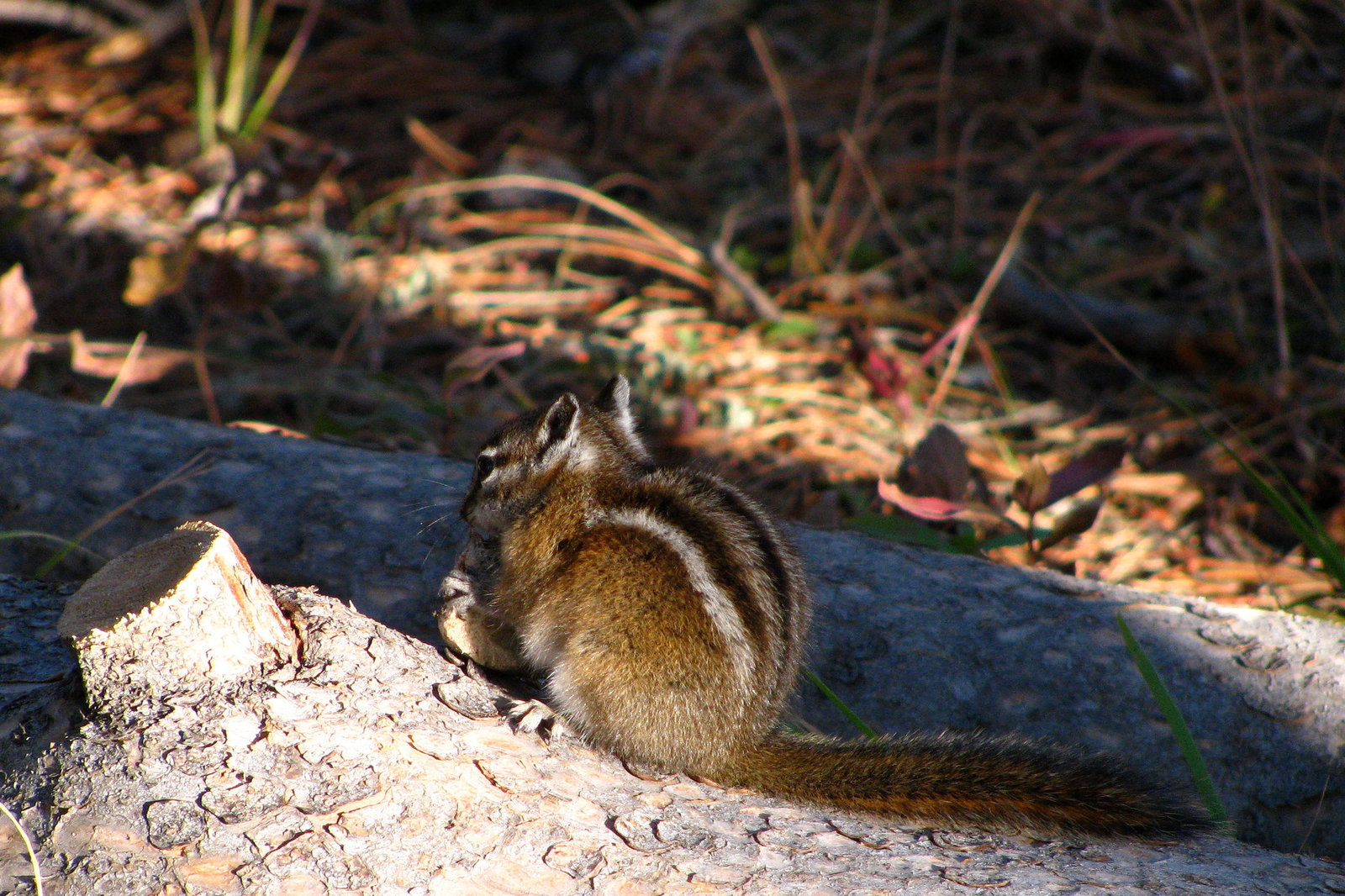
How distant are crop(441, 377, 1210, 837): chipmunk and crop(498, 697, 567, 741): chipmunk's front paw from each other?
1 cm

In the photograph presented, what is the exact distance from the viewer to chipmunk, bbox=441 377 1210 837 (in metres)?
1.80

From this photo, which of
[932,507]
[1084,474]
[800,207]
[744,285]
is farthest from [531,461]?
[800,207]

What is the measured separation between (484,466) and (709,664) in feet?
2.57

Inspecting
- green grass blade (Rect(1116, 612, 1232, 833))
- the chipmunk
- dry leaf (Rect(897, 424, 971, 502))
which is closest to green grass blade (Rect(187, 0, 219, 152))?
the chipmunk

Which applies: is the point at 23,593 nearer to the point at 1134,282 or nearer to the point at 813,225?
the point at 813,225

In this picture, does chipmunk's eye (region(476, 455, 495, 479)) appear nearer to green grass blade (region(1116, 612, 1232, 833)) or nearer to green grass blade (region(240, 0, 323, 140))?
green grass blade (region(1116, 612, 1232, 833))

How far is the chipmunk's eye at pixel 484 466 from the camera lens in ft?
7.86

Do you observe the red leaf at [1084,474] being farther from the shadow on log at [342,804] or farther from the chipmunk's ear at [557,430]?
the chipmunk's ear at [557,430]

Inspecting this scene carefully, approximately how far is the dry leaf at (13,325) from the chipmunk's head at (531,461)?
1.49 m

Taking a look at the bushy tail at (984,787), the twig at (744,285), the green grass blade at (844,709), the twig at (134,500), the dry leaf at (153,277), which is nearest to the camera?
the bushy tail at (984,787)

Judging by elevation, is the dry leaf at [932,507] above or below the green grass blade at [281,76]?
below

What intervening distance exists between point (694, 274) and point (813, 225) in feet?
1.94

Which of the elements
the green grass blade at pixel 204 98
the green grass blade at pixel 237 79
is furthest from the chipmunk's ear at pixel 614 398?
the green grass blade at pixel 237 79

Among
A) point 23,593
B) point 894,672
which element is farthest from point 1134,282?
point 23,593
